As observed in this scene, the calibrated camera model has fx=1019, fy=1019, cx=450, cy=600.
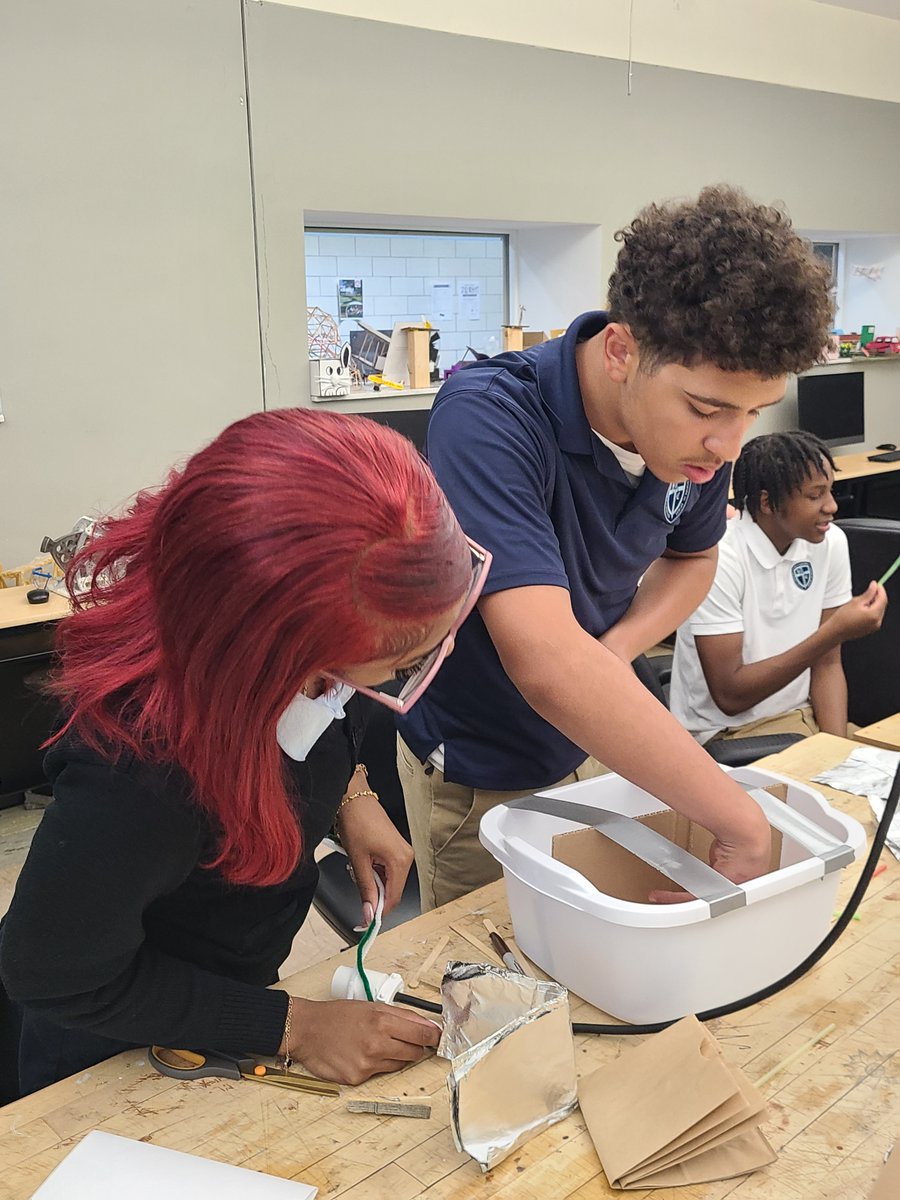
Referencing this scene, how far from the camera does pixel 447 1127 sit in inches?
34.8

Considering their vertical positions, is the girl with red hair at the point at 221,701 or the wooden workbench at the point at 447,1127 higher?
the girl with red hair at the point at 221,701

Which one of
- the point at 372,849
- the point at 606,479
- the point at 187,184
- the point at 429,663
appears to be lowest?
the point at 372,849

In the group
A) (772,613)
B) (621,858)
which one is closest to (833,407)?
(772,613)

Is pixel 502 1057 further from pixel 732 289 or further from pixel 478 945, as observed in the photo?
pixel 732 289

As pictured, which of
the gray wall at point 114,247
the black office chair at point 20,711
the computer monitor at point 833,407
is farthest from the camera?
the computer monitor at point 833,407

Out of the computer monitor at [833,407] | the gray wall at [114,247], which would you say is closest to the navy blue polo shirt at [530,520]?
the gray wall at [114,247]

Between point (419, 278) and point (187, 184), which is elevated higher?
point (187, 184)

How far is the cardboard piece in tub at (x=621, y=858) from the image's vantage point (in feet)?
3.68

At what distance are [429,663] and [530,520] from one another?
1.00 feet

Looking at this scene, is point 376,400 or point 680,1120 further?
point 376,400

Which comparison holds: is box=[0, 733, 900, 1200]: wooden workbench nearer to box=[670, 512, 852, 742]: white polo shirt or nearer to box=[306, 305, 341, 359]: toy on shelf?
box=[670, 512, 852, 742]: white polo shirt

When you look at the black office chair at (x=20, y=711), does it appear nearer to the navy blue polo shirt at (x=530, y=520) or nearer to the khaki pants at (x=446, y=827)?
the khaki pants at (x=446, y=827)

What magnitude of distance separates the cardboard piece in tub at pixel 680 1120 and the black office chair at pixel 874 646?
1.88m

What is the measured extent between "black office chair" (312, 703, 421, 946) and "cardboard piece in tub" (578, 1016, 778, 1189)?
A: 0.62 m
